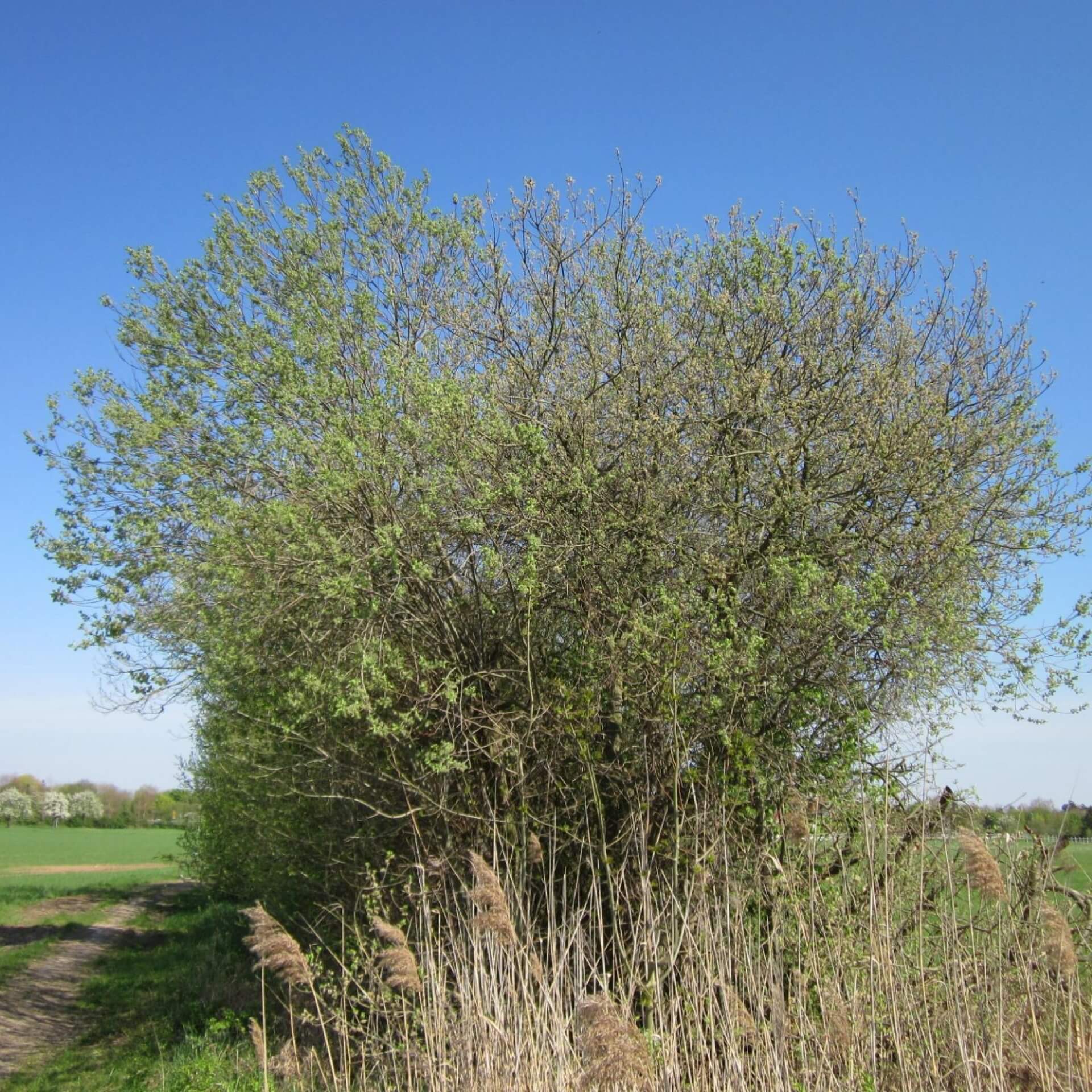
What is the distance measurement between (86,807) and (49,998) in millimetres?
93754

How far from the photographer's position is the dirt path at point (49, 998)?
40.5 ft

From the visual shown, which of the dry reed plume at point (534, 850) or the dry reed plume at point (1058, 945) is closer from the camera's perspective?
the dry reed plume at point (1058, 945)

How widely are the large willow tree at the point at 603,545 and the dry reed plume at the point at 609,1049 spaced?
3.50 metres

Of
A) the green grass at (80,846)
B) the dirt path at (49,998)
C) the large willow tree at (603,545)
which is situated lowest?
the green grass at (80,846)

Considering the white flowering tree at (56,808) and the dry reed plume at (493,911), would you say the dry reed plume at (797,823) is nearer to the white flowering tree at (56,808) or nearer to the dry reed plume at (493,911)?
the dry reed plume at (493,911)

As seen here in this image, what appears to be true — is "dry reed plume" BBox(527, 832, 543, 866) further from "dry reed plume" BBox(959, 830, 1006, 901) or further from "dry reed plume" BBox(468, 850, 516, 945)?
"dry reed plume" BBox(959, 830, 1006, 901)

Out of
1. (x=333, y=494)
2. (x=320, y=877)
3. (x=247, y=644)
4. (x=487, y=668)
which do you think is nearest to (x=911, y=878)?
(x=487, y=668)

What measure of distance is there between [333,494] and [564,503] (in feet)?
6.46

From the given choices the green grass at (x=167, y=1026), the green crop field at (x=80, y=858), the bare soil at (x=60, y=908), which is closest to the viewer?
the green grass at (x=167, y=1026)

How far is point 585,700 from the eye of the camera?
8.48 m

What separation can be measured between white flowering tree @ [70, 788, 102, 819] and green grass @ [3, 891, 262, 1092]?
88.7m

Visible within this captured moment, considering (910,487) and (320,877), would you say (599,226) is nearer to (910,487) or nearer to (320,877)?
(910,487)

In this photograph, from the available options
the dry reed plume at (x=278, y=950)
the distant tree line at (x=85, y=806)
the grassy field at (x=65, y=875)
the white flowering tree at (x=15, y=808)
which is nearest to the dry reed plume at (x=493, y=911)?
the dry reed plume at (x=278, y=950)

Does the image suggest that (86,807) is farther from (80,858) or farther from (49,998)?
(49,998)
